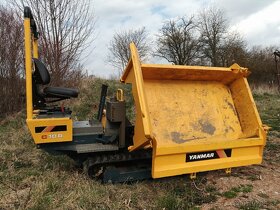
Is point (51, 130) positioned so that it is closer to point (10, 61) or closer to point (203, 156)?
point (203, 156)

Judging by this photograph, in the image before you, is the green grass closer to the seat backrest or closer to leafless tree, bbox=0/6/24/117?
the seat backrest

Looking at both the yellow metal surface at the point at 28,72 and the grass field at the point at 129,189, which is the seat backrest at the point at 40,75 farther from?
the grass field at the point at 129,189

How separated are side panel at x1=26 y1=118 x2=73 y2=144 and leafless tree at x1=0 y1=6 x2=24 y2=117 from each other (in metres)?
5.30

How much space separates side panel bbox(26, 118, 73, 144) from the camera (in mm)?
Answer: 3865

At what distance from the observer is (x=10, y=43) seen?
876 cm

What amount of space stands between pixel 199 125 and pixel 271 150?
1900mm

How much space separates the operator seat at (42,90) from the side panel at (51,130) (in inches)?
15.8

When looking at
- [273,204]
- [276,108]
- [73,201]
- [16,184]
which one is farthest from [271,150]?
[276,108]

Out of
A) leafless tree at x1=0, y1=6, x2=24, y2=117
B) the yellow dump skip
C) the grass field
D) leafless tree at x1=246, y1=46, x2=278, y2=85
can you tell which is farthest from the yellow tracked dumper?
leafless tree at x1=246, y1=46, x2=278, y2=85

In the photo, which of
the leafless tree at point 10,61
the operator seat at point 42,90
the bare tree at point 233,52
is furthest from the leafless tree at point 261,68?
the operator seat at point 42,90

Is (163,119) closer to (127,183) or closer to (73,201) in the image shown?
(127,183)

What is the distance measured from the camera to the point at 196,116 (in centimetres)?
452

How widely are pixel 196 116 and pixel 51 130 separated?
1.94 m

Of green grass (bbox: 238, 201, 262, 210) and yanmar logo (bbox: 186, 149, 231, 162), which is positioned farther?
yanmar logo (bbox: 186, 149, 231, 162)
